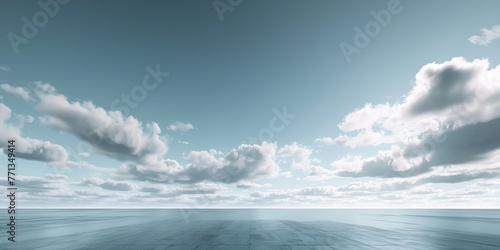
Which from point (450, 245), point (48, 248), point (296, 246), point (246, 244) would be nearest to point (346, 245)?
point (296, 246)

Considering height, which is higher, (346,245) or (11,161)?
(11,161)

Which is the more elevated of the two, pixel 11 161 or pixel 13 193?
pixel 11 161

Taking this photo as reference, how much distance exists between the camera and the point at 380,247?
29.5m

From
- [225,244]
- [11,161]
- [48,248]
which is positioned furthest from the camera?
[225,244]

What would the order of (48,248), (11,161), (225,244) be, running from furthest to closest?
(225,244), (48,248), (11,161)

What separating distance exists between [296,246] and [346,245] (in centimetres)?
723

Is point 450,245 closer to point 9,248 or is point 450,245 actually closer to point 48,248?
point 48,248

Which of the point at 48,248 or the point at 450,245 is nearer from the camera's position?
the point at 48,248

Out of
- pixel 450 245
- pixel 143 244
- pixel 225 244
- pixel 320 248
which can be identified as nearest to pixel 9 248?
pixel 143 244

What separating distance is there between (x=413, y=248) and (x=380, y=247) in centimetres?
454

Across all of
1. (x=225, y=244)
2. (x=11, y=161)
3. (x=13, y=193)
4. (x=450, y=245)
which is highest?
(x=11, y=161)

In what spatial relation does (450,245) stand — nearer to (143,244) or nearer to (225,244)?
(225,244)

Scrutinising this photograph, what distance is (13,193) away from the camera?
28.1 m

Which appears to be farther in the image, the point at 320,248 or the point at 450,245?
the point at 450,245
